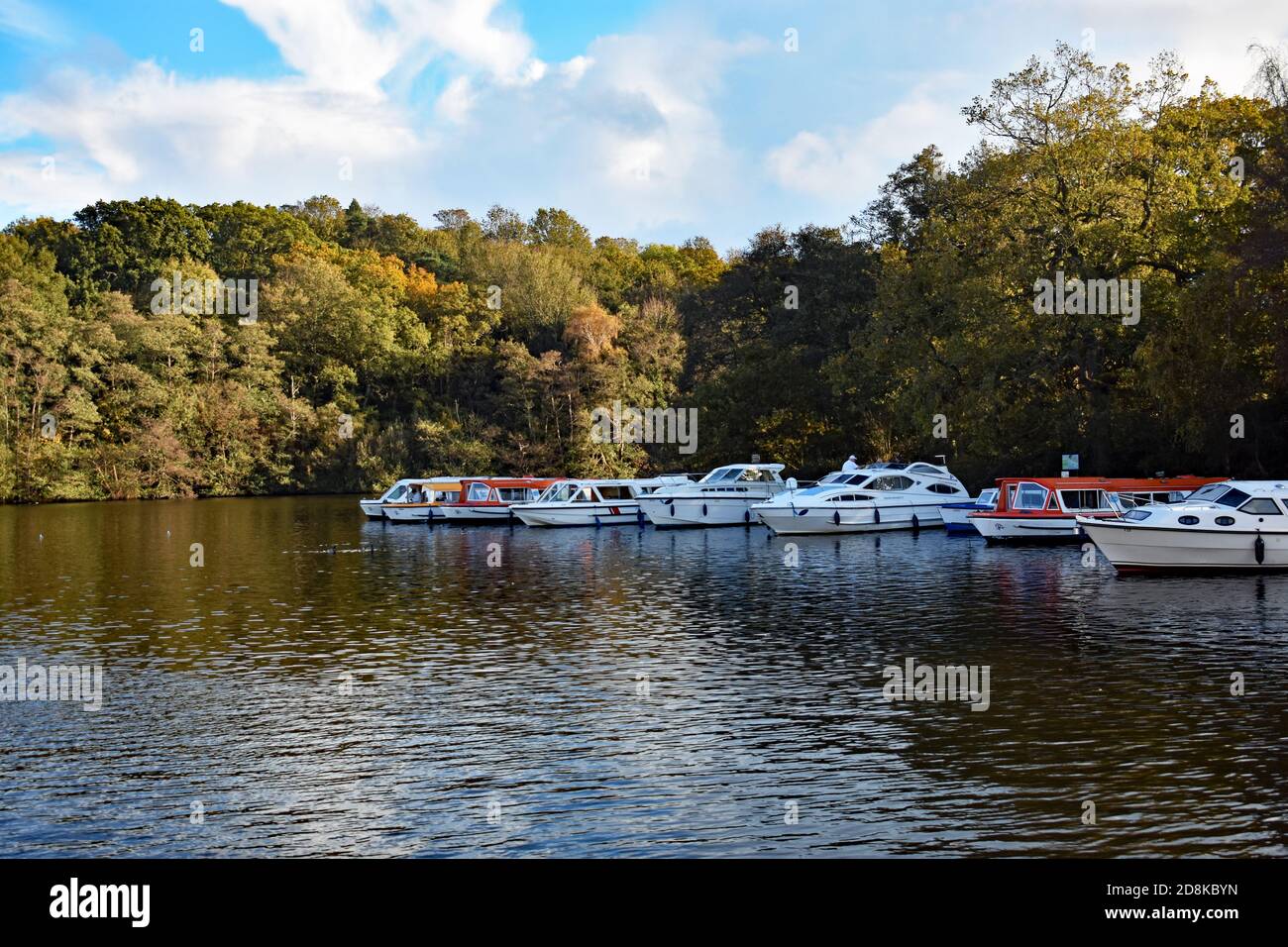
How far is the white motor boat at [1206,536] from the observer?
35.2 metres

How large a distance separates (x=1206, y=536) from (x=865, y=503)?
20.4 metres

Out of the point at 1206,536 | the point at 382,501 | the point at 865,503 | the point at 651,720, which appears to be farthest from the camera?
the point at 382,501

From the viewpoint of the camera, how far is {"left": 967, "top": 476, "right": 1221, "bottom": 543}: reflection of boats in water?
46.6 m

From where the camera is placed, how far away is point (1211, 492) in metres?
37.5

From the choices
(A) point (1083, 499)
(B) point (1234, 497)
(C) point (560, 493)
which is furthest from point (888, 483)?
(B) point (1234, 497)

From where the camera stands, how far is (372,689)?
2106 cm

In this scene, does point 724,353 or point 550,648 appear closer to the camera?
point 550,648

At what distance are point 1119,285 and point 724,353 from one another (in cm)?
3880

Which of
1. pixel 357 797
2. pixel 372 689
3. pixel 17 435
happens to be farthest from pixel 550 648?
pixel 17 435

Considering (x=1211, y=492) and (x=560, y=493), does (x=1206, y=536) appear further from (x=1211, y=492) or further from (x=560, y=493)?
(x=560, y=493)

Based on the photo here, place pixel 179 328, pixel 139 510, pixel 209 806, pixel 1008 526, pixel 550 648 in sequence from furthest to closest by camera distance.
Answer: pixel 179 328
pixel 139 510
pixel 1008 526
pixel 550 648
pixel 209 806

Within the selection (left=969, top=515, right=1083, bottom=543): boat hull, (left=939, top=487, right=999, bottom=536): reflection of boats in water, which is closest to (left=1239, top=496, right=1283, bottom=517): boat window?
(left=969, top=515, right=1083, bottom=543): boat hull
